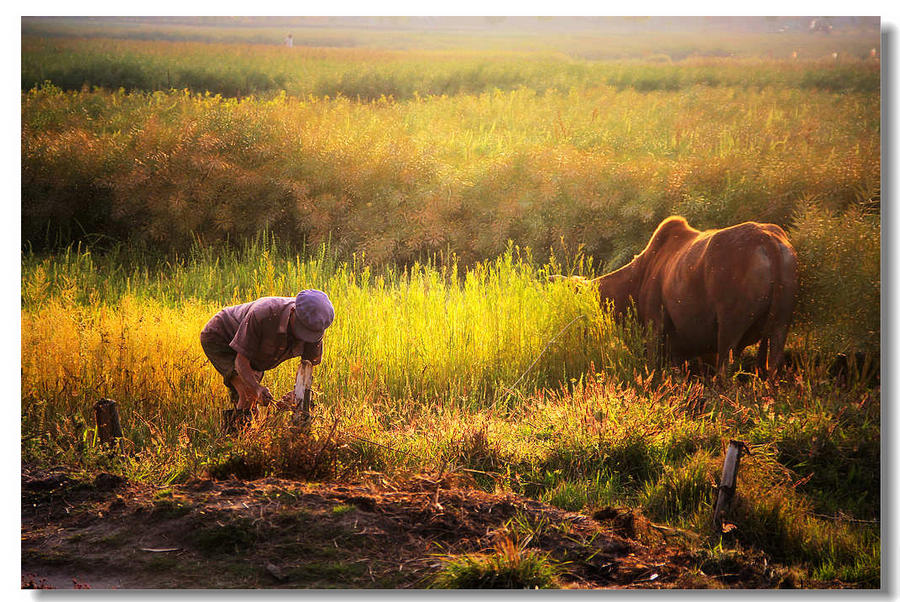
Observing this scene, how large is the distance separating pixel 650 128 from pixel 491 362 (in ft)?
5.39

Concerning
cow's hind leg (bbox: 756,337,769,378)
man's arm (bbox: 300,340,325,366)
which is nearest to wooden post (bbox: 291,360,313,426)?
man's arm (bbox: 300,340,325,366)

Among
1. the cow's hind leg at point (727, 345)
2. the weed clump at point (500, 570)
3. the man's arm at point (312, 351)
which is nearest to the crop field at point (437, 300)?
the weed clump at point (500, 570)

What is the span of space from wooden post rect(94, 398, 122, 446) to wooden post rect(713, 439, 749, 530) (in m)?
2.76

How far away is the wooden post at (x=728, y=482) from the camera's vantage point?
3500 mm

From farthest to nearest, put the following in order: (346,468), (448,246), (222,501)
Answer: (448,246), (346,468), (222,501)

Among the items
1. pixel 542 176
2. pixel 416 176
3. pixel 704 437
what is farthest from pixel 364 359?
pixel 704 437

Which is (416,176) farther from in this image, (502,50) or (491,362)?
(491,362)

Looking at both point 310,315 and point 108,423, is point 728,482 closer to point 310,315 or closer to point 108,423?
point 310,315

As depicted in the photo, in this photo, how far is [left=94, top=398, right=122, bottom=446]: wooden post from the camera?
3.96m

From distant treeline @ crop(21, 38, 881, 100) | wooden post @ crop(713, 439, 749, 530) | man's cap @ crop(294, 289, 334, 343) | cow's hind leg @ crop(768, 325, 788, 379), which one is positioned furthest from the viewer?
distant treeline @ crop(21, 38, 881, 100)

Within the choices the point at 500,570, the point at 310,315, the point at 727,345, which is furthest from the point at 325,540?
the point at 727,345

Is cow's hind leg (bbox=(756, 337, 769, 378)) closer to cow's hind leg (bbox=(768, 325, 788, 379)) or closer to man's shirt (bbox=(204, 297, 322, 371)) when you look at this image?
cow's hind leg (bbox=(768, 325, 788, 379))

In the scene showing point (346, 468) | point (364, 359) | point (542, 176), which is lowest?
point (346, 468)

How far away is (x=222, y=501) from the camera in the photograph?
3598 mm
